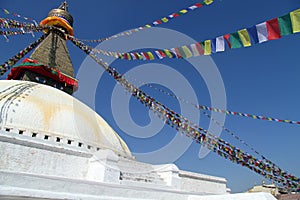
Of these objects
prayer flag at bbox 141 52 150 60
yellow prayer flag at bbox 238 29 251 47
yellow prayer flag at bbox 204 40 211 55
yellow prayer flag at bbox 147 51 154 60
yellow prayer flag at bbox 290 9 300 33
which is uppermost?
prayer flag at bbox 141 52 150 60

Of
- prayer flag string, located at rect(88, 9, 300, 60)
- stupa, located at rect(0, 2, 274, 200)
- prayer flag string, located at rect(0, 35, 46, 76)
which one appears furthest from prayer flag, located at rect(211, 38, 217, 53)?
prayer flag string, located at rect(0, 35, 46, 76)

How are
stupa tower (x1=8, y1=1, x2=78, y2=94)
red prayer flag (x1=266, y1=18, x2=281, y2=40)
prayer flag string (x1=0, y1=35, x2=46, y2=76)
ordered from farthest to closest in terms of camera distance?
stupa tower (x1=8, y1=1, x2=78, y2=94) < prayer flag string (x1=0, y1=35, x2=46, y2=76) < red prayer flag (x1=266, y1=18, x2=281, y2=40)

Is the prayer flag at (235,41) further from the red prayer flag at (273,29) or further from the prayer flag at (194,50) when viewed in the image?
the prayer flag at (194,50)

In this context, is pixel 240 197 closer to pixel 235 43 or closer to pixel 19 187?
pixel 235 43

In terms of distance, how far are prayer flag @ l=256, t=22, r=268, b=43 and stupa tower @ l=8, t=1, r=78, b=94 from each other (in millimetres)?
13078

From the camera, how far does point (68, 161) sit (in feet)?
27.5

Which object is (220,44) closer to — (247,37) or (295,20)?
(247,37)

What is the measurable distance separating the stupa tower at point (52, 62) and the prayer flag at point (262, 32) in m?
13.1

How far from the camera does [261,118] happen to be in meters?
7.66

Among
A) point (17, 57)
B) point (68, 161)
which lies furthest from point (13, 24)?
point (68, 161)

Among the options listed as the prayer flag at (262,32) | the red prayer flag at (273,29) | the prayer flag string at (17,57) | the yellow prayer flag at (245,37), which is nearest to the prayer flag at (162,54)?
the yellow prayer flag at (245,37)

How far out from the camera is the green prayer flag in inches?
146

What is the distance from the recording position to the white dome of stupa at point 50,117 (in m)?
9.00

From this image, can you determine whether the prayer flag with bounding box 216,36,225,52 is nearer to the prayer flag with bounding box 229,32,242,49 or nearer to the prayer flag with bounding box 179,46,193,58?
the prayer flag with bounding box 229,32,242,49
